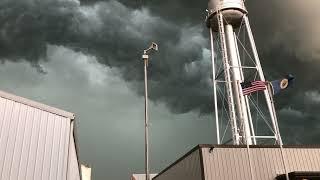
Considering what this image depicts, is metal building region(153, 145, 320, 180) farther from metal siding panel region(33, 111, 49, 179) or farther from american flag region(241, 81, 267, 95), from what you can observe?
metal siding panel region(33, 111, 49, 179)

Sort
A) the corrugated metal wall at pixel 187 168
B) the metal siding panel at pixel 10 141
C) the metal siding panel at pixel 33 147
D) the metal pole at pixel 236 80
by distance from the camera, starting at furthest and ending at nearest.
Result: 1. the metal pole at pixel 236 80
2. the corrugated metal wall at pixel 187 168
3. the metal siding panel at pixel 33 147
4. the metal siding panel at pixel 10 141

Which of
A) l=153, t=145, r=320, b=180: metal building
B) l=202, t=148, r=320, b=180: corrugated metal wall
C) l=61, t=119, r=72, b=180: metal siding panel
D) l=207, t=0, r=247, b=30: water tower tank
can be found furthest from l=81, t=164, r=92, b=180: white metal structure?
l=61, t=119, r=72, b=180: metal siding panel

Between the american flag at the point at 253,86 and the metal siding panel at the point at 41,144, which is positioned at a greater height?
the american flag at the point at 253,86

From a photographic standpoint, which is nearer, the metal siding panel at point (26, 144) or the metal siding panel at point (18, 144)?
the metal siding panel at point (18, 144)

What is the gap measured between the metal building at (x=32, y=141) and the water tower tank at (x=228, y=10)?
102 ft

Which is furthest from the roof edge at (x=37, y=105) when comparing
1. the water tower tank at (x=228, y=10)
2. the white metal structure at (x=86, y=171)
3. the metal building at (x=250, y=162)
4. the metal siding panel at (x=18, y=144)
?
the white metal structure at (x=86, y=171)

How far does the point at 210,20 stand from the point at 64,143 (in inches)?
1262

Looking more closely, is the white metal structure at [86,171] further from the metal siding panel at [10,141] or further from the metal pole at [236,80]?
the metal siding panel at [10,141]

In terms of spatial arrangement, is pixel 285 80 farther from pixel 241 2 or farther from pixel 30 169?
pixel 30 169

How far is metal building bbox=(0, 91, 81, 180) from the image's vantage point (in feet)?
66.6

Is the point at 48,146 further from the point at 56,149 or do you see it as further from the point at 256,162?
the point at 256,162

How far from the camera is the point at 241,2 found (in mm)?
50594

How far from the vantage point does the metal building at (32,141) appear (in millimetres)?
20297

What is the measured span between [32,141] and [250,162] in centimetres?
1561
